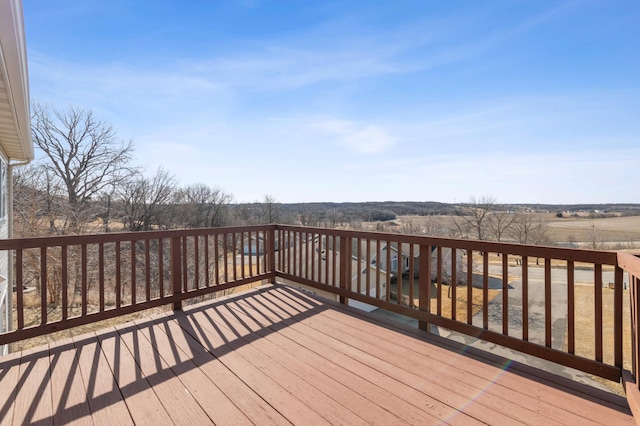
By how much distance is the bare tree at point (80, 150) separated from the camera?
45.3 ft

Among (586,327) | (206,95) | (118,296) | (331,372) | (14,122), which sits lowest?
(586,327)

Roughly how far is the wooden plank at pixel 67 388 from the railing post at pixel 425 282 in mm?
2539

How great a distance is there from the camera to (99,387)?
6.19ft

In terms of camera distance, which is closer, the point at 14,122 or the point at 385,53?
the point at 14,122

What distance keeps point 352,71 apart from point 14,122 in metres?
6.16

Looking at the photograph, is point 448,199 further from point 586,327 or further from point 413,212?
point 586,327

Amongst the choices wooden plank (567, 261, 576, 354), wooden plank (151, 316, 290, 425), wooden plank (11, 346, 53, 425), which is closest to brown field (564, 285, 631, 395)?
wooden plank (567, 261, 576, 354)

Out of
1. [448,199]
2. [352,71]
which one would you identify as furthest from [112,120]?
[448,199]

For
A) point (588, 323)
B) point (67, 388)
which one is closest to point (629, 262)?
point (67, 388)

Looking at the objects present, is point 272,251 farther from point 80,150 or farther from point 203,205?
point 203,205

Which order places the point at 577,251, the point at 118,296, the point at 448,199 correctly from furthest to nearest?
the point at 448,199
the point at 118,296
the point at 577,251

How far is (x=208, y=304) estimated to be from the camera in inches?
136

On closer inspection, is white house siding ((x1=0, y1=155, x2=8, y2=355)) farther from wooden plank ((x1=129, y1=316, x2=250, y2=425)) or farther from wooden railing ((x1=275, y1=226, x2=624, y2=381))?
wooden railing ((x1=275, y1=226, x2=624, y2=381))

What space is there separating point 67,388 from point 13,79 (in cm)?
244
